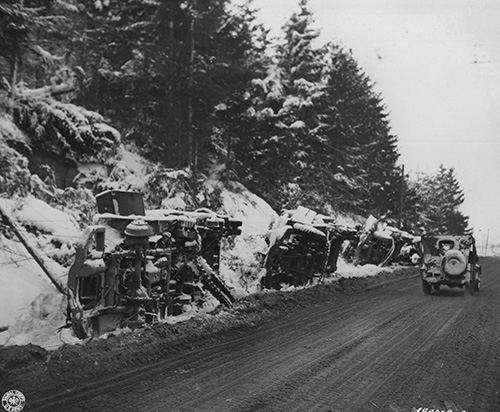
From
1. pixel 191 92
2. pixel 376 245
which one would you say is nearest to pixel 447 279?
pixel 376 245

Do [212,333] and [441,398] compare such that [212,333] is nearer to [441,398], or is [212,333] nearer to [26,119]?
[441,398]

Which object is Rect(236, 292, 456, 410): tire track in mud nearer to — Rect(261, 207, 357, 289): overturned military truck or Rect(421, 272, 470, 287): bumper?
Rect(261, 207, 357, 289): overturned military truck

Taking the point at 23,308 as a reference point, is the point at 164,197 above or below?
above

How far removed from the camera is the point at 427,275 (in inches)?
578

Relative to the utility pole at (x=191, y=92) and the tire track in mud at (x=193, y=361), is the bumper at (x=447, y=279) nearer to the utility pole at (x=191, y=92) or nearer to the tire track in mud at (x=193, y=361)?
the tire track in mud at (x=193, y=361)

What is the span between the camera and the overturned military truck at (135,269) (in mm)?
6758

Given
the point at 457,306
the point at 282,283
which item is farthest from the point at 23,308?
the point at 457,306

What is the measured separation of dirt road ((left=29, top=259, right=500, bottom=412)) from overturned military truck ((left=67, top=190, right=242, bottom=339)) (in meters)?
1.37

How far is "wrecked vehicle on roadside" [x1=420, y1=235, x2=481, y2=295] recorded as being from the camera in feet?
47.5

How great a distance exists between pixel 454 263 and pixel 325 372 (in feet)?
33.2

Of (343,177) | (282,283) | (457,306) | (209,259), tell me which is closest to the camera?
(209,259)

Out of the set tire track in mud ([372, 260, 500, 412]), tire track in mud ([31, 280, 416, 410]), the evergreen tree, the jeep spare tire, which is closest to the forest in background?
tire track in mud ([31, 280, 416, 410])

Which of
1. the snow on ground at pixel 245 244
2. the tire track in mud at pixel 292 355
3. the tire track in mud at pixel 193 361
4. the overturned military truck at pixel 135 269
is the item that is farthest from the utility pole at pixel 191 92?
the tire track in mud at pixel 292 355

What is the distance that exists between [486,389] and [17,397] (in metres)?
4.71
